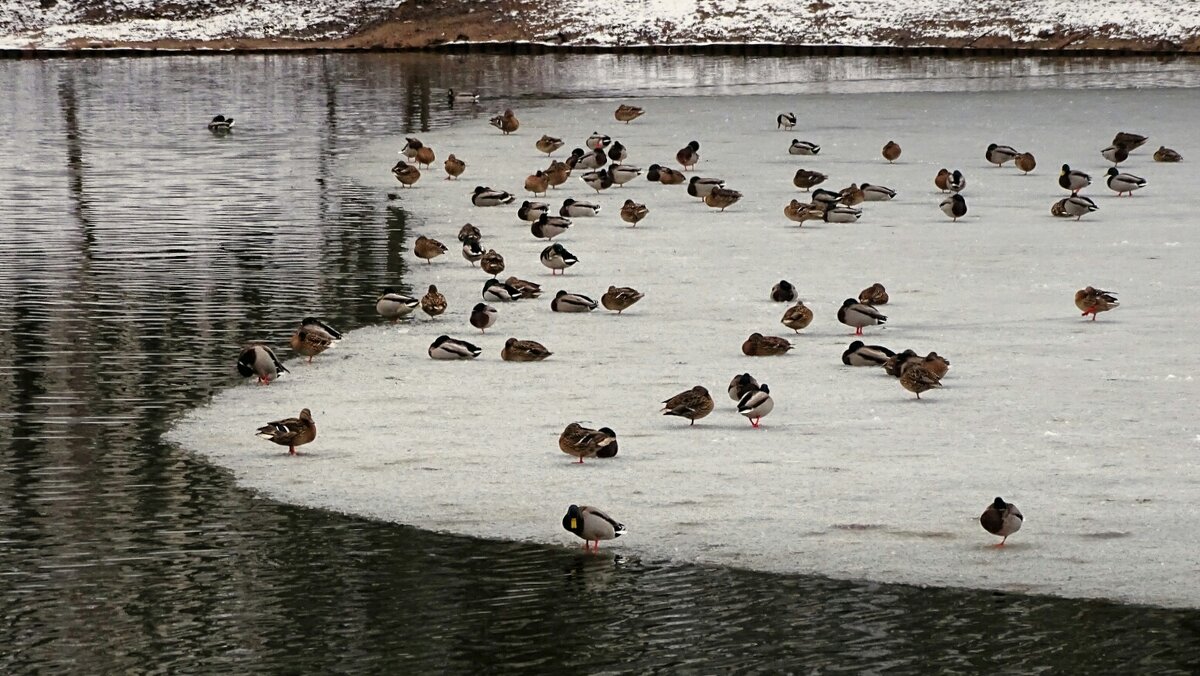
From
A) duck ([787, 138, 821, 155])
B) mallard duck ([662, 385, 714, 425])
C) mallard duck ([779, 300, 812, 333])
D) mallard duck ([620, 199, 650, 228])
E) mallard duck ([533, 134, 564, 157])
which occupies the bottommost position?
mallard duck ([533, 134, 564, 157])

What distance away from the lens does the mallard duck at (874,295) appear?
16031mm

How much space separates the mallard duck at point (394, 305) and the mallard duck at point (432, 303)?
0.42 feet

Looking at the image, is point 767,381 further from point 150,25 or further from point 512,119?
point 150,25

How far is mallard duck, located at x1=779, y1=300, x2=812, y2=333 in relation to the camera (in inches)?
589

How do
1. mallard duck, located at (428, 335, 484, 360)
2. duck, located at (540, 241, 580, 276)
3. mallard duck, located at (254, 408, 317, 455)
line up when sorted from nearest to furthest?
1. mallard duck, located at (254, 408, 317, 455)
2. mallard duck, located at (428, 335, 484, 360)
3. duck, located at (540, 241, 580, 276)

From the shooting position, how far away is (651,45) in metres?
73.1

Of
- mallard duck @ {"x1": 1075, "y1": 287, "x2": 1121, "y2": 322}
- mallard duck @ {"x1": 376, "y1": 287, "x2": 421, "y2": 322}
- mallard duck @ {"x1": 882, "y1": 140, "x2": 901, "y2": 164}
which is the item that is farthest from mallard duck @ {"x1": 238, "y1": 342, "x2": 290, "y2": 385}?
mallard duck @ {"x1": 882, "y1": 140, "x2": 901, "y2": 164}

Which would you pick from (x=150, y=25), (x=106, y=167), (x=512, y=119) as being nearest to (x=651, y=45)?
(x=150, y=25)

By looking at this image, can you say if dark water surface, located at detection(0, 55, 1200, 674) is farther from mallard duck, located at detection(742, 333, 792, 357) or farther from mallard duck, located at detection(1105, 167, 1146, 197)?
mallard duck, located at detection(1105, 167, 1146, 197)

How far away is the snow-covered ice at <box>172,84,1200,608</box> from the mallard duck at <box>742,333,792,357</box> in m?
0.08

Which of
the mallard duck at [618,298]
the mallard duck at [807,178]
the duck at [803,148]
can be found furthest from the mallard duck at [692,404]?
the duck at [803,148]

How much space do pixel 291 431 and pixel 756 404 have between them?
2.99 m

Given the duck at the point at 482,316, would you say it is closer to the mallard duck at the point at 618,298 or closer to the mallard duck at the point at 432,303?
the mallard duck at the point at 432,303

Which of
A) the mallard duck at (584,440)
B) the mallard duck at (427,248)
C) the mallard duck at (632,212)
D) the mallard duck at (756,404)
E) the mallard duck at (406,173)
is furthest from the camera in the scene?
the mallard duck at (406,173)
